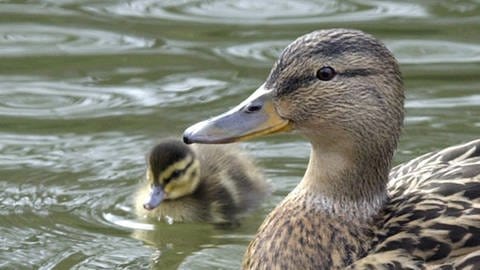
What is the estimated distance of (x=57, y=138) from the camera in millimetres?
6746

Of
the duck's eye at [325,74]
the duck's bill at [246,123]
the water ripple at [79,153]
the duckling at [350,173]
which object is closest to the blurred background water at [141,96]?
the water ripple at [79,153]

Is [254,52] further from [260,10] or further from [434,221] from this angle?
[434,221]

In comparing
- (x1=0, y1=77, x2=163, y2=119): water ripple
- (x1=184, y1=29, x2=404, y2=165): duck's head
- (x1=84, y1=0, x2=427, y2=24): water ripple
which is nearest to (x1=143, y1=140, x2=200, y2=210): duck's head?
(x1=0, y1=77, x2=163, y2=119): water ripple

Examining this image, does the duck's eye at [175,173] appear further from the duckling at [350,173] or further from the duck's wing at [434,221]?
the duck's wing at [434,221]

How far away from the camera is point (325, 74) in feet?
16.3

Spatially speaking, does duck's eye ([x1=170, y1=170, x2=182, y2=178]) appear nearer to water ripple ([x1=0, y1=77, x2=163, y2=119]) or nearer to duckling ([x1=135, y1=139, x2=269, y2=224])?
duckling ([x1=135, y1=139, x2=269, y2=224])

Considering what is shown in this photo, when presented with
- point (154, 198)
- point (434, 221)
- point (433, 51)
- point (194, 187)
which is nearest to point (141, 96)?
point (194, 187)

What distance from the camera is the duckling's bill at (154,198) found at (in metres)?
6.05

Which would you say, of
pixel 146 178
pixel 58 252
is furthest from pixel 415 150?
pixel 58 252

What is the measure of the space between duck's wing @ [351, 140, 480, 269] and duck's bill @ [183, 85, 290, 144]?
49 centimetres

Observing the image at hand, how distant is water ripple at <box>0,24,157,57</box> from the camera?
764 cm

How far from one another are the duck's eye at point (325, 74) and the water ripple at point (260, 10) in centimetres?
291

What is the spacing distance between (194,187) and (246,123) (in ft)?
4.62

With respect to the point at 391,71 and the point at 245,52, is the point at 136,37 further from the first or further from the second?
the point at 391,71
